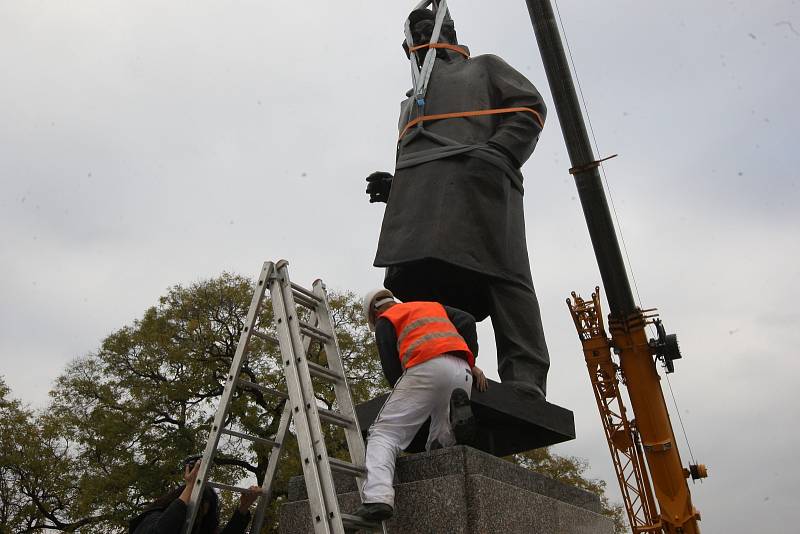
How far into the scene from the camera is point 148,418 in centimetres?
1875

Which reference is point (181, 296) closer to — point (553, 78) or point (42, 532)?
point (42, 532)

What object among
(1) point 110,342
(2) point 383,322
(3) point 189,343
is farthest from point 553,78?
(1) point 110,342

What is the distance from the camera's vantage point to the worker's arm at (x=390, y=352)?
155 inches

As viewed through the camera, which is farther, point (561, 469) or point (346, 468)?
point (561, 469)

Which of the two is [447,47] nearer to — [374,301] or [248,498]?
[374,301]

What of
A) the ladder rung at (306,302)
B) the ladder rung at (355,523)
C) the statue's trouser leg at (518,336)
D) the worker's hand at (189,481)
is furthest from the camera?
the statue's trouser leg at (518,336)

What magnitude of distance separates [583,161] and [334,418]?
899 centimetres

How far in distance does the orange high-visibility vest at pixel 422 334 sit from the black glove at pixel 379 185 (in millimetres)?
2211

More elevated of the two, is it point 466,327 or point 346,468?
point 466,327

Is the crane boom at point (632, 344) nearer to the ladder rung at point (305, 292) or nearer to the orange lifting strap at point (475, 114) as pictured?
the orange lifting strap at point (475, 114)

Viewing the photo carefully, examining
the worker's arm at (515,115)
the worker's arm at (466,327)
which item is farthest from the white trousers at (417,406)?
the worker's arm at (515,115)

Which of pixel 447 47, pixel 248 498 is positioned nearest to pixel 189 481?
pixel 248 498

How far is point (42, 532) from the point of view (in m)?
19.1

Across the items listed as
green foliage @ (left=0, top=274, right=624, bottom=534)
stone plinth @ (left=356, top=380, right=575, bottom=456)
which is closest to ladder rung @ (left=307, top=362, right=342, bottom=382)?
stone plinth @ (left=356, top=380, right=575, bottom=456)
